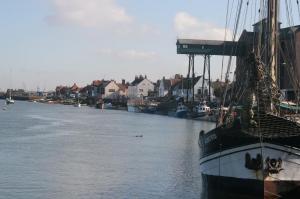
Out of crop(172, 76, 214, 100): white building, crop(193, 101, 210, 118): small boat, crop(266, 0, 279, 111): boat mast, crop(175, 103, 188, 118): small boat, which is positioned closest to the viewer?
crop(266, 0, 279, 111): boat mast

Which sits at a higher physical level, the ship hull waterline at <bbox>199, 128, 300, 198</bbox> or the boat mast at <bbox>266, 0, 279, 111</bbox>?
the boat mast at <bbox>266, 0, 279, 111</bbox>

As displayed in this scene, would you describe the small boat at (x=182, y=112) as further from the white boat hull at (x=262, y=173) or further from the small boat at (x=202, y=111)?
the white boat hull at (x=262, y=173)

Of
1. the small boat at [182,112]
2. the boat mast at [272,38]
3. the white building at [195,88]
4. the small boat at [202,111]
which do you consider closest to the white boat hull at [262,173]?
the boat mast at [272,38]

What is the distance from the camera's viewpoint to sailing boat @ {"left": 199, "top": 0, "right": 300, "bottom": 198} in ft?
79.7

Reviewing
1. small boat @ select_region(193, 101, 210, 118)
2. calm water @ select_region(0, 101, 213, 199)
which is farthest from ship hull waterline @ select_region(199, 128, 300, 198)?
small boat @ select_region(193, 101, 210, 118)

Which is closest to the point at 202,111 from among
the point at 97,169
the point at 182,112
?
the point at 182,112

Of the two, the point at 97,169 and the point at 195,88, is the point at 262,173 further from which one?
the point at 195,88

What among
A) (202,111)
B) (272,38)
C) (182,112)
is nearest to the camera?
(272,38)

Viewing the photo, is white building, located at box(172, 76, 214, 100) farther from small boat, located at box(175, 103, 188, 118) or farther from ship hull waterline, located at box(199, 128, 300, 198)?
ship hull waterline, located at box(199, 128, 300, 198)

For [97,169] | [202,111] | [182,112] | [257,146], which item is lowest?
[97,169]

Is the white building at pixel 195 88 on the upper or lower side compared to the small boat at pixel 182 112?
upper

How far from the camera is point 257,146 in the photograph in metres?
A: 24.4

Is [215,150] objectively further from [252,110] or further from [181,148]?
[181,148]

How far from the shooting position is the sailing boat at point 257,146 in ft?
79.7
